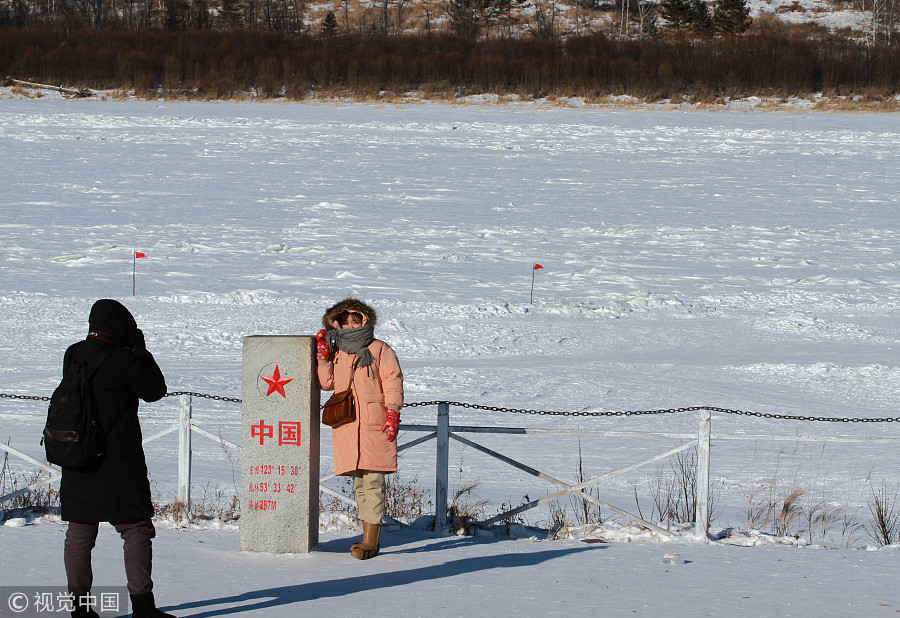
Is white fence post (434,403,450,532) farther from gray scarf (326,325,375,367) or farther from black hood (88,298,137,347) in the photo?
black hood (88,298,137,347)

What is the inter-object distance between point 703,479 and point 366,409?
231 centimetres

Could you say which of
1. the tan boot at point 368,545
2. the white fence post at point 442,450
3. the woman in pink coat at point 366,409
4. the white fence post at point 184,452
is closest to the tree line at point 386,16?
the white fence post at point 184,452

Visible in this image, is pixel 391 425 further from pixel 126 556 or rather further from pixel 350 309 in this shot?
pixel 126 556

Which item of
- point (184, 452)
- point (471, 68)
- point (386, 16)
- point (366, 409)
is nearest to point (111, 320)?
point (366, 409)

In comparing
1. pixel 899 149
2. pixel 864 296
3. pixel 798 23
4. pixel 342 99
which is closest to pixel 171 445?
pixel 864 296

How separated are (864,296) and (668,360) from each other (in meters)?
5.25

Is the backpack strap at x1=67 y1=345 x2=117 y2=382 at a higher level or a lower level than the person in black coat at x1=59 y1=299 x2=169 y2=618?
higher

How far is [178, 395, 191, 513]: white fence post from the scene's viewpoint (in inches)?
271

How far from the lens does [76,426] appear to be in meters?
4.44

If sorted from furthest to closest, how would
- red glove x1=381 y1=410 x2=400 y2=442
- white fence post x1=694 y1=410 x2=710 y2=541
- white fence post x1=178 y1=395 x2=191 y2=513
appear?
white fence post x1=178 y1=395 x2=191 y2=513, white fence post x1=694 y1=410 x2=710 y2=541, red glove x1=381 y1=410 x2=400 y2=442

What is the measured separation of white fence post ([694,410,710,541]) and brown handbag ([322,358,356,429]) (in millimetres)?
2295

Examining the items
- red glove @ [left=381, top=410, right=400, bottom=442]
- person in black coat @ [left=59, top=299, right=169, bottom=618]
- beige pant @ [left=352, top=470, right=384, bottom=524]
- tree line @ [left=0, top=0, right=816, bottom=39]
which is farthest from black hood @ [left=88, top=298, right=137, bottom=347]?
tree line @ [left=0, top=0, right=816, bottom=39]

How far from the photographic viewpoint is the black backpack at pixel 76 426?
4.45 metres

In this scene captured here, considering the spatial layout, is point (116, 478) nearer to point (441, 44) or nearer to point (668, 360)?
point (668, 360)
